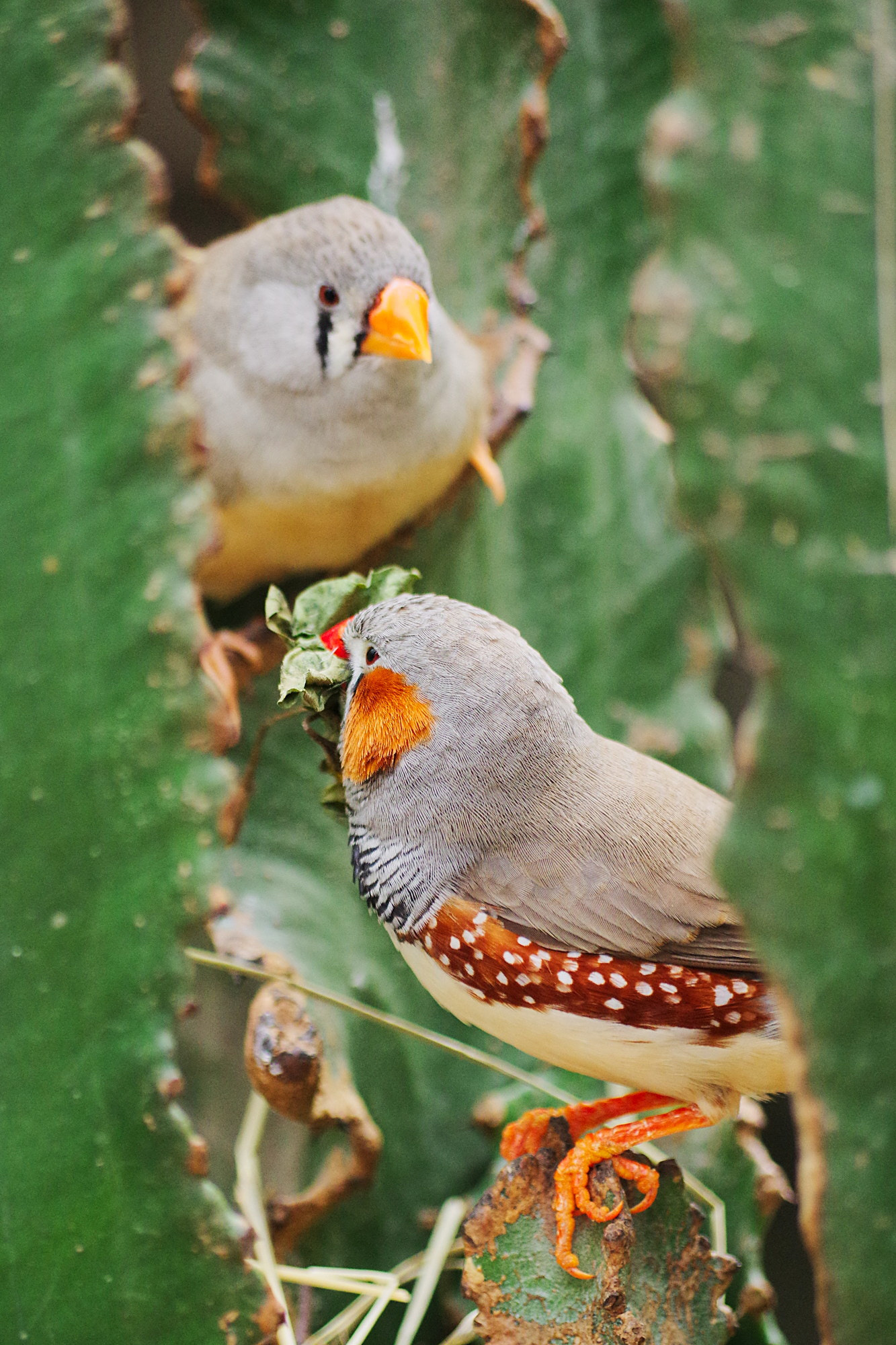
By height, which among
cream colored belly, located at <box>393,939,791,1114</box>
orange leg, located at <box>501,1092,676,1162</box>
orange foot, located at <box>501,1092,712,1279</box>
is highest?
cream colored belly, located at <box>393,939,791,1114</box>

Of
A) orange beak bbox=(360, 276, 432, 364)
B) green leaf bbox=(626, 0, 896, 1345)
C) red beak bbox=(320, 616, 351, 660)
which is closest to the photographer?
green leaf bbox=(626, 0, 896, 1345)

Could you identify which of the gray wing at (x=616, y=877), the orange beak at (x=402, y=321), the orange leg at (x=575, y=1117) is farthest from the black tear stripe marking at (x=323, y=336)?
the orange leg at (x=575, y=1117)

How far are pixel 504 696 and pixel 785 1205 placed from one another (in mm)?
Result: 1634

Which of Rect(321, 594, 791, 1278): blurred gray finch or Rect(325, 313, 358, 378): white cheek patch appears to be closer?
Rect(321, 594, 791, 1278): blurred gray finch

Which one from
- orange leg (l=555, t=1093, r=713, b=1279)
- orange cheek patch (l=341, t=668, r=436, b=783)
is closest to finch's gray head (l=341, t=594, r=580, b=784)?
orange cheek patch (l=341, t=668, r=436, b=783)

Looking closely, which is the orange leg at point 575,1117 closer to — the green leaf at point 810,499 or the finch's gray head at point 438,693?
the finch's gray head at point 438,693

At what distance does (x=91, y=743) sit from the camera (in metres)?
1.03

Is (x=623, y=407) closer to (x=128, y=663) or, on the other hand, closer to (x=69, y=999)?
(x=128, y=663)

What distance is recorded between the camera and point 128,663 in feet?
3.34

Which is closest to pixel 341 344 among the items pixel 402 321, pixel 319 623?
pixel 402 321

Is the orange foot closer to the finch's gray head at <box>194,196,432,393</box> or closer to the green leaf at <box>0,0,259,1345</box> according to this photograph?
the green leaf at <box>0,0,259,1345</box>

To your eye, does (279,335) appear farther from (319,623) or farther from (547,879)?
(547,879)

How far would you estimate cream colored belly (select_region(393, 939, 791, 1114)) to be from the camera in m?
1.01

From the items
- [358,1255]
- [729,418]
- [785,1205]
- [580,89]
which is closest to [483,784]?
[729,418]
